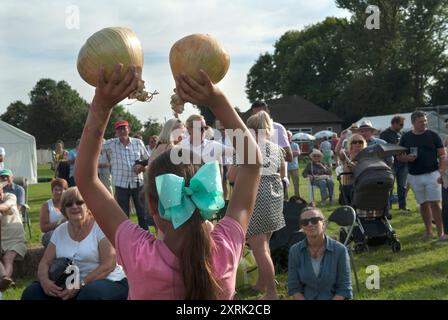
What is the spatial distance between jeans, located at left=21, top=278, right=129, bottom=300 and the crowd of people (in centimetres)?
1

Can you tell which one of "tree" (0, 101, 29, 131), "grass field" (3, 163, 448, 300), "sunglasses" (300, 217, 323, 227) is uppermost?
"tree" (0, 101, 29, 131)

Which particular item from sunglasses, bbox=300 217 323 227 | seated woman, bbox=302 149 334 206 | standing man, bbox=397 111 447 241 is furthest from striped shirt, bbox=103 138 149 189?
seated woman, bbox=302 149 334 206

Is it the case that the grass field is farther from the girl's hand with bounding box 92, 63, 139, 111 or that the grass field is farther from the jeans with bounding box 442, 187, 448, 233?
the girl's hand with bounding box 92, 63, 139, 111

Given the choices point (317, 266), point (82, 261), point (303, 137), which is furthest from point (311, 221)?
point (303, 137)

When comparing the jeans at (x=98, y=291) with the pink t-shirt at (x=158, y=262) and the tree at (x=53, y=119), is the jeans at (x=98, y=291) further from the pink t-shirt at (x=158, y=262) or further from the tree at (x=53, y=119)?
the tree at (x=53, y=119)

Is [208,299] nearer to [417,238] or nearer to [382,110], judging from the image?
[417,238]

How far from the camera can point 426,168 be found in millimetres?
8211

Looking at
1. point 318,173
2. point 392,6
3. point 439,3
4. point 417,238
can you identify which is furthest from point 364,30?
point 417,238

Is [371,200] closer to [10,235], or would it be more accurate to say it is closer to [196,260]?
[10,235]

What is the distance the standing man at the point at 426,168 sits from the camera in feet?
26.6

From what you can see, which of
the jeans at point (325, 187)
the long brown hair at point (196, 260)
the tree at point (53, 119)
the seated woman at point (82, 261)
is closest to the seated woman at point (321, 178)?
the jeans at point (325, 187)

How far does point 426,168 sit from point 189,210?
7077mm

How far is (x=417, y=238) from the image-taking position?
27.2 feet

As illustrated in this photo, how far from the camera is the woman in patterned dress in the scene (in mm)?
5316
